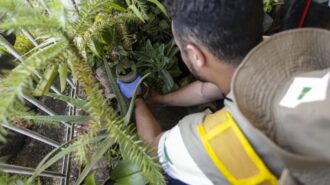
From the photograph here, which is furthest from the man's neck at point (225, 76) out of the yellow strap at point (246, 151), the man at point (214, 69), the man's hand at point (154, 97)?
the man's hand at point (154, 97)

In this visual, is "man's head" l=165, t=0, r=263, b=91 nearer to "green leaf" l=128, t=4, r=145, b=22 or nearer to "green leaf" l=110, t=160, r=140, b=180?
"green leaf" l=128, t=4, r=145, b=22

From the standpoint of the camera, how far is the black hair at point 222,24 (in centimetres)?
94

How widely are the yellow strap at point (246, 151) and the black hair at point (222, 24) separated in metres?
0.20

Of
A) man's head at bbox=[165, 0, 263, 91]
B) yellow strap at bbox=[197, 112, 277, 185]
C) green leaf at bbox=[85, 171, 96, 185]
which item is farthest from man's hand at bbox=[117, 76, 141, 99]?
yellow strap at bbox=[197, 112, 277, 185]

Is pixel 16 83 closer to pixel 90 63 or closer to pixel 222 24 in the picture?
pixel 222 24

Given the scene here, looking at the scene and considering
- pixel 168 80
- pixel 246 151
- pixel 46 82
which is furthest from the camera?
pixel 168 80

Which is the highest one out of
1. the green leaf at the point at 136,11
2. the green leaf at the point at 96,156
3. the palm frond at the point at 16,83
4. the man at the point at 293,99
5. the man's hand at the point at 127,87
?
the palm frond at the point at 16,83

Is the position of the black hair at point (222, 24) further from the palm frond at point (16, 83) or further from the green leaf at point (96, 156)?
the green leaf at point (96, 156)

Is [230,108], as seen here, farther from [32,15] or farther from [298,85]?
[32,15]

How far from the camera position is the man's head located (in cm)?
94

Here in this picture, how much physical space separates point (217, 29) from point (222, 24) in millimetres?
19

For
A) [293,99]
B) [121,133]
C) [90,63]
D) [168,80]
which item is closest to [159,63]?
[168,80]

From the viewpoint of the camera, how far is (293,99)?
70 centimetres

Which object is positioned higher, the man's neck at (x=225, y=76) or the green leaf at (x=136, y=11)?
the green leaf at (x=136, y=11)
